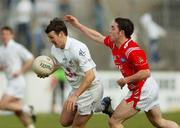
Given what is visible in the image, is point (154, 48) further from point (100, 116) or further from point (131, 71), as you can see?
point (131, 71)

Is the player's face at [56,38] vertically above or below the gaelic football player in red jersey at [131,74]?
above

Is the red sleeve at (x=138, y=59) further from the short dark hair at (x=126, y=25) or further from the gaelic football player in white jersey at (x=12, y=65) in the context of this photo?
the gaelic football player in white jersey at (x=12, y=65)

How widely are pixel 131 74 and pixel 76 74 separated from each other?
2.80 feet

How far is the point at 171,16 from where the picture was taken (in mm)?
23078

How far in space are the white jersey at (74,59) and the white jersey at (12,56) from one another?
5622mm

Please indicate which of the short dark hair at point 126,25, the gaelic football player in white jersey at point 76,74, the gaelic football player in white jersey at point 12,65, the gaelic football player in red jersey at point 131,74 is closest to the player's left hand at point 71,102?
the gaelic football player in white jersey at point 76,74

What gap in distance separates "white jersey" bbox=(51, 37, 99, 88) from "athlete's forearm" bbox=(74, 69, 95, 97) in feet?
0.29

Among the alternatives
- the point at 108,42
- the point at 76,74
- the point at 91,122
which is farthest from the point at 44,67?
the point at 91,122

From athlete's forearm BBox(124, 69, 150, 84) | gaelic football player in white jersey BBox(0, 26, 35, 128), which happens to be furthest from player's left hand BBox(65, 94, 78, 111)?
gaelic football player in white jersey BBox(0, 26, 35, 128)

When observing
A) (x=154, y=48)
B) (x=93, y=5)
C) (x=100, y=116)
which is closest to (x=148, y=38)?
(x=154, y=48)

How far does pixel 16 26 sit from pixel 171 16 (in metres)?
4.74

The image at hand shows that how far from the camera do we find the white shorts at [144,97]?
11.5m

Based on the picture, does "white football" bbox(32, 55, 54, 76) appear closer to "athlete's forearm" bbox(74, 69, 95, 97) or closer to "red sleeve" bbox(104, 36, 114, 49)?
"athlete's forearm" bbox(74, 69, 95, 97)

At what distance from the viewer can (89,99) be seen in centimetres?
1180
